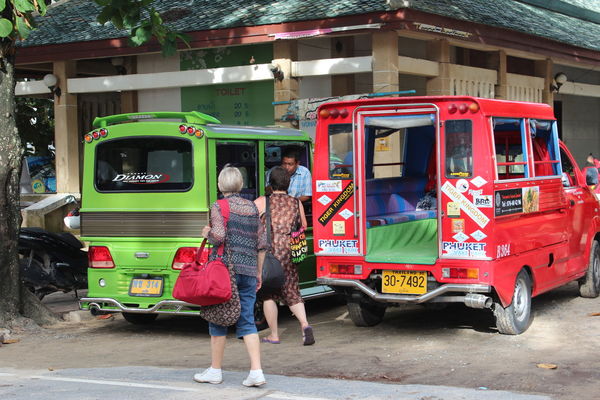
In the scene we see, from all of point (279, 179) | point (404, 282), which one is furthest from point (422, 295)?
point (279, 179)

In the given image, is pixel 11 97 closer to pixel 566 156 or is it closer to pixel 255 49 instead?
pixel 566 156

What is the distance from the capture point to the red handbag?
22.0 feet

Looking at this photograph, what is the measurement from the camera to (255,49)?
A: 18.1 meters

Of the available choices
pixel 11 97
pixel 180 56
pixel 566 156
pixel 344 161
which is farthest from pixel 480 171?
pixel 180 56

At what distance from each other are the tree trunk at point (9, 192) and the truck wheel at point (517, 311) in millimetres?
4976

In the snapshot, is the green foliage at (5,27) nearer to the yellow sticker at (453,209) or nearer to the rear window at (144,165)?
the rear window at (144,165)

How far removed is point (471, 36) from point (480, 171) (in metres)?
8.90

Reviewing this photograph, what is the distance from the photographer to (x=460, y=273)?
840cm

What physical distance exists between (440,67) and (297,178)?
781 centimetres

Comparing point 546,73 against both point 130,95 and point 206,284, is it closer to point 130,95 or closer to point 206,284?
point 130,95

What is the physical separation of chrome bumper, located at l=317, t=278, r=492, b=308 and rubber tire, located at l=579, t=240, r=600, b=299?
3030 millimetres

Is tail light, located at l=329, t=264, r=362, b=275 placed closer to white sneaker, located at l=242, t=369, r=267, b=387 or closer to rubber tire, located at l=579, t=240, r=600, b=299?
white sneaker, located at l=242, t=369, r=267, b=387

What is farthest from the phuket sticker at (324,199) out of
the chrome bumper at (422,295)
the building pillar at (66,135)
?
the building pillar at (66,135)

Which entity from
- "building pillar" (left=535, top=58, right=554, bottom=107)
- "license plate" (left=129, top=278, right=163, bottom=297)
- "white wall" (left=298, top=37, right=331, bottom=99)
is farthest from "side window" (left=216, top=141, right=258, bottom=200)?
"building pillar" (left=535, top=58, right=554, bottom=107)
